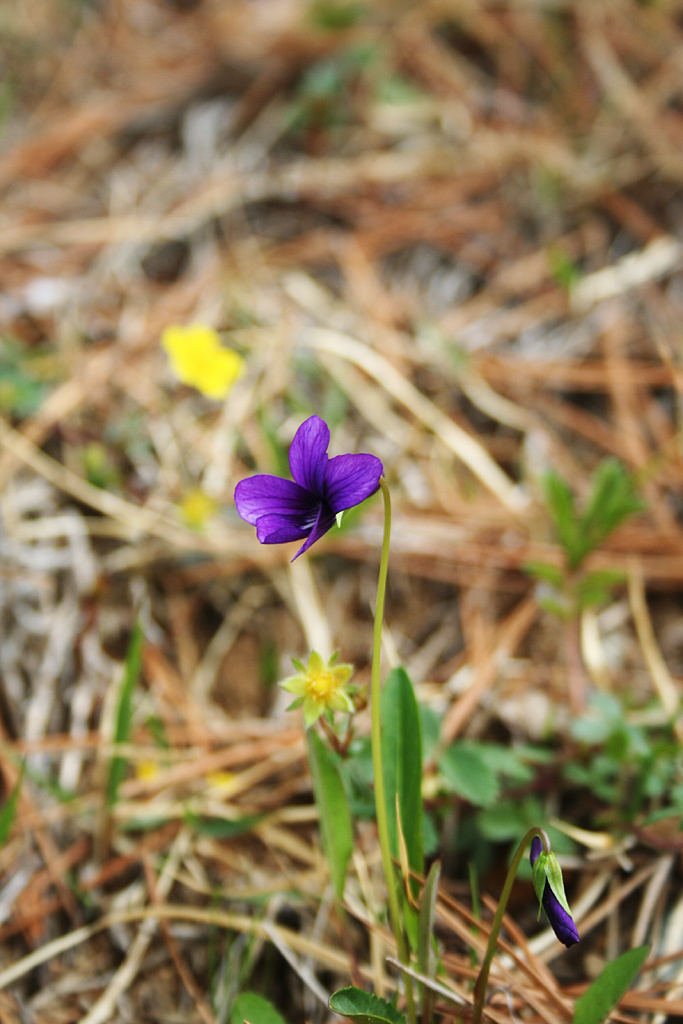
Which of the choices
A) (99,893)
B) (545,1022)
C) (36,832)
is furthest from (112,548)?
(545,1022)

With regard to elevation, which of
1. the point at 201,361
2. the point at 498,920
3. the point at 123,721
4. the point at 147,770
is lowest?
the point at 498,920

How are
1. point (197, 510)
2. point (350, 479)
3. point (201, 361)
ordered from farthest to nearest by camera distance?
point (201, 361)
point (197, 510)
point (350, 479)

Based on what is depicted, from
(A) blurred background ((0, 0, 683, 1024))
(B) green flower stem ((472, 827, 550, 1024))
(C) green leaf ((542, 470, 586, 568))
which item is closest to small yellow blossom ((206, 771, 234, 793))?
(A) blurred background ((0, 0, 683, 1024))

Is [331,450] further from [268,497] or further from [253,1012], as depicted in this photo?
[253,1012]

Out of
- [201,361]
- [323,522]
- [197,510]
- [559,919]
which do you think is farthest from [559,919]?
[201,361]

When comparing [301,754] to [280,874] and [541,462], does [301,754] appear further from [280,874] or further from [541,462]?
[541,462]

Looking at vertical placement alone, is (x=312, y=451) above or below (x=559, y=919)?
above

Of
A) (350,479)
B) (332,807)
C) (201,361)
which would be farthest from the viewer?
(201,361)

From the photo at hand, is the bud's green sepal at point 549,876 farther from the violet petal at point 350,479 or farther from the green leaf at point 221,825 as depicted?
the green leaf at point 221,825
